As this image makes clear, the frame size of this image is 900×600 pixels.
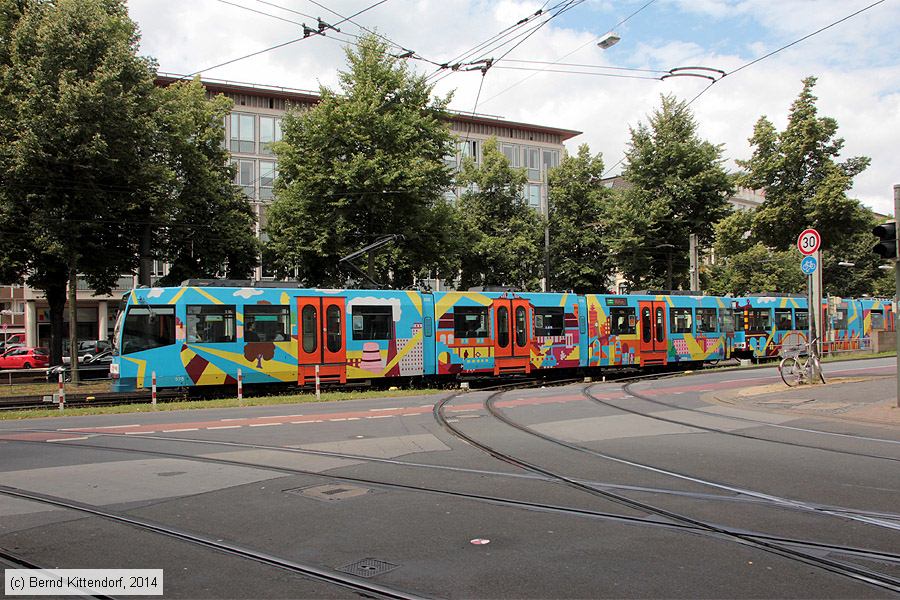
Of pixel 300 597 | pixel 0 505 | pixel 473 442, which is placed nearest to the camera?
pixel 300 597

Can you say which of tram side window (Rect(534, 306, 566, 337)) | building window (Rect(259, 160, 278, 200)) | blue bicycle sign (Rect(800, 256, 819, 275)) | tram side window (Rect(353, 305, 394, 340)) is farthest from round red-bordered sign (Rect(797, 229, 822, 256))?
building window (Rect(259, 160, 278, 200))

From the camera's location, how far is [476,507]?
6.57 m

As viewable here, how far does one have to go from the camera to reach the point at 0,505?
686cm

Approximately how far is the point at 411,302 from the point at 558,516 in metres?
16.2

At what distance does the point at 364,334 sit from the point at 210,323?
4431 mm

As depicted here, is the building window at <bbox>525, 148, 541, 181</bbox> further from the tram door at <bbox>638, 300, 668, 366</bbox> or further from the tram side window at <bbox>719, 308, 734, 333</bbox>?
the tram door at <bbox>638, 300, 668, 366</bbox>

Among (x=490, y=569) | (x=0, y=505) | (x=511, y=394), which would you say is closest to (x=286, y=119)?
(x=511, y=394)

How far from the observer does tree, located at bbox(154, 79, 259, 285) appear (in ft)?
102

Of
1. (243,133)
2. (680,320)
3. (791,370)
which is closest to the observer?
(791,370)

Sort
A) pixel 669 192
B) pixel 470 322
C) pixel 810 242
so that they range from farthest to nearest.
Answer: pixel 669 192 < pixel 470 322 < pixel 810 242

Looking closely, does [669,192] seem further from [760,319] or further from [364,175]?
[364,175]

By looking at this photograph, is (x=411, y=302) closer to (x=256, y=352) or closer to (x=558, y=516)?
(x=256, y=352)

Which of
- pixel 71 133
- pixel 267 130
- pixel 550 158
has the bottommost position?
pixel 71 133

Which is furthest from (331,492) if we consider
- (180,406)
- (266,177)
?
(266,177)
